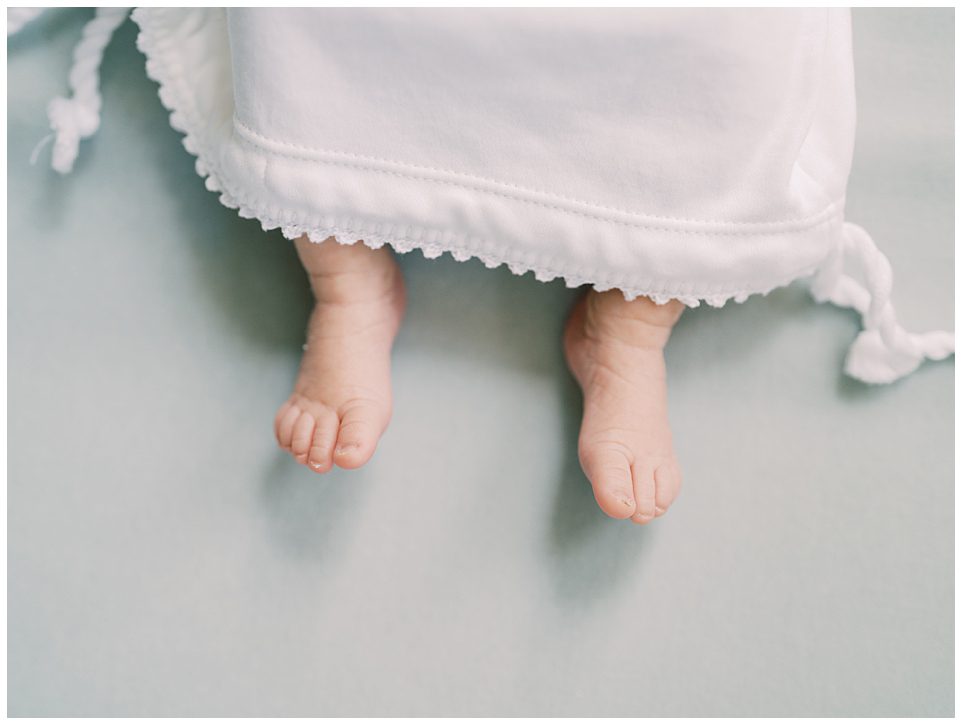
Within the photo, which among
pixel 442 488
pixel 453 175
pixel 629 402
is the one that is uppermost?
pixel 453 175

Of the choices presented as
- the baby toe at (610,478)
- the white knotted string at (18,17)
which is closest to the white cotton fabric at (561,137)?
the baby toe at (610,478)

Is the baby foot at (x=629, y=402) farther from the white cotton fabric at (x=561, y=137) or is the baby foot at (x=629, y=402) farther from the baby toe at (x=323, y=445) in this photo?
the baby toe at (x=323, y=445)

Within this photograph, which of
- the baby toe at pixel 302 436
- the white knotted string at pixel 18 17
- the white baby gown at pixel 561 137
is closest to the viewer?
the white baby gown at pixel 561 137

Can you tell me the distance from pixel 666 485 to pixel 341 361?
32 centimetres

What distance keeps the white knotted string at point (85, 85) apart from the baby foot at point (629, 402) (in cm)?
55

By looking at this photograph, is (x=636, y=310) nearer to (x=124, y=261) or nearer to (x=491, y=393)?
(x=491, y=393)

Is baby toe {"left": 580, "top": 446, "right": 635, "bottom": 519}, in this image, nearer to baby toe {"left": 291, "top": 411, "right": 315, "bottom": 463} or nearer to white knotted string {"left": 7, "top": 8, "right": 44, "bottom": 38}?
baby toe {"left": 291, "top": 411, "right": 315, "bottom": 463}

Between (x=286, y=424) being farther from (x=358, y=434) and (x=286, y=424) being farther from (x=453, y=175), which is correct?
(x=453, y=175)

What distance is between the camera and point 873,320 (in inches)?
31.6

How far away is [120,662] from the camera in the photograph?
0.75m

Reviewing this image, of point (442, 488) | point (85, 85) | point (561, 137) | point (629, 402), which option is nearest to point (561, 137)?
point (561, 137)

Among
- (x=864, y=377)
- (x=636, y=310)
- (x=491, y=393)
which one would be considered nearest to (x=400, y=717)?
(x=491, y=393)

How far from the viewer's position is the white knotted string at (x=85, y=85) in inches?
32.4

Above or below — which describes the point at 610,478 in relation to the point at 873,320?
below
